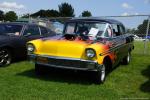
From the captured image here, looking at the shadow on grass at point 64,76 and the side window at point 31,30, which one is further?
the side window at point 31,30

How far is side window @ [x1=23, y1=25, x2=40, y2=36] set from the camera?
11500 millimetres

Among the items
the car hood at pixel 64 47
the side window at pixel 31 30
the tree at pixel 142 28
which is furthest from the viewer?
the tree at pixel 142 28

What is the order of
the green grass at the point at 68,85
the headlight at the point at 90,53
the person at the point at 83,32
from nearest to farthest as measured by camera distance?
the green grass at the point at 68,85 → the headlight at the point at 90,53 → the person at the point at 83,32

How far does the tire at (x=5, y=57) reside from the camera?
1015 cm

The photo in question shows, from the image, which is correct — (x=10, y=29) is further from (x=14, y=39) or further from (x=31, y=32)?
(x=31, y=32)

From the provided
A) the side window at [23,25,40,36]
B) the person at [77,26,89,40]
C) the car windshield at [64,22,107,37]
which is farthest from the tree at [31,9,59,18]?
the person at [77,26,89,40]

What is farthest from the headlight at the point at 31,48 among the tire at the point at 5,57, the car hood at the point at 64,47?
the tire at the point at 5,57

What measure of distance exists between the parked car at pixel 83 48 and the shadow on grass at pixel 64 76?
0.29 metres

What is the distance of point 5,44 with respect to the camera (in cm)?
1021

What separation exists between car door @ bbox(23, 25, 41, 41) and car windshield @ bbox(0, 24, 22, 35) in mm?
255

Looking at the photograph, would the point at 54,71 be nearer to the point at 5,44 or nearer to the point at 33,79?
the point at 33,79

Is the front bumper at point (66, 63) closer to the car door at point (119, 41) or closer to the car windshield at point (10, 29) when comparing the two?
the car door at point (119, 41)

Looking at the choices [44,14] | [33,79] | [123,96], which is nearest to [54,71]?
[33,79]

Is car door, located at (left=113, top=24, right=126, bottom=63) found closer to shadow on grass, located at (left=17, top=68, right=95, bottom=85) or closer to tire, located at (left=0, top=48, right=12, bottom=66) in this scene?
shadow on grass, located at (left=17, top=68, right=95, bottom=85)
